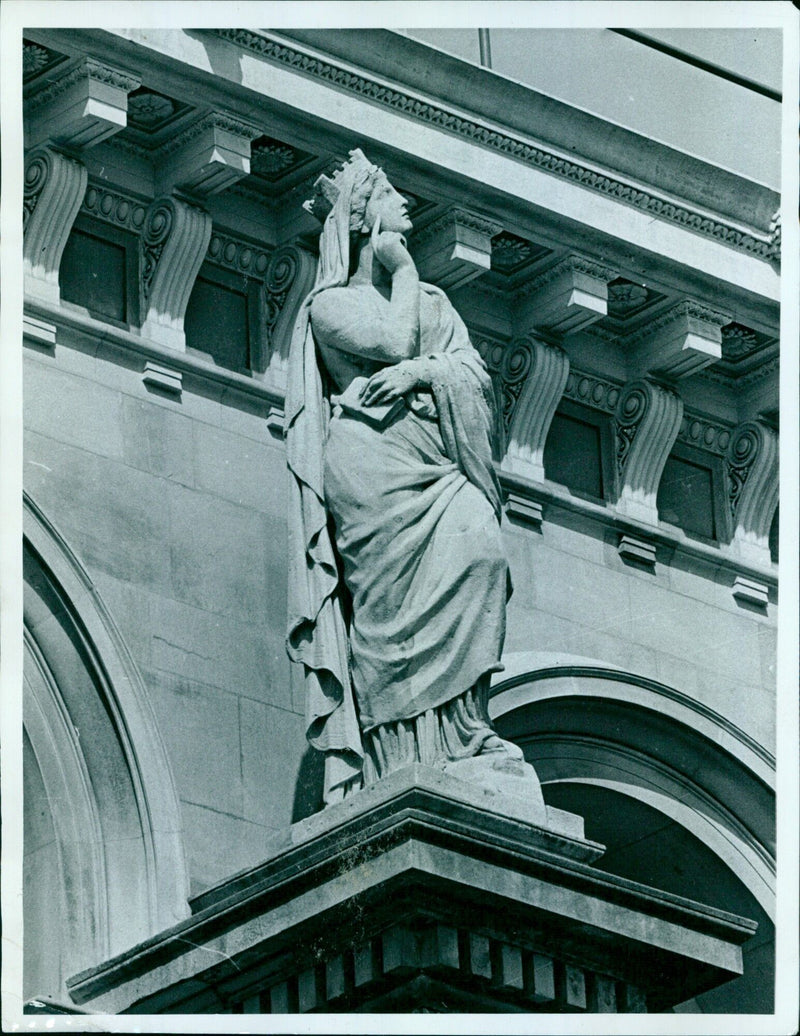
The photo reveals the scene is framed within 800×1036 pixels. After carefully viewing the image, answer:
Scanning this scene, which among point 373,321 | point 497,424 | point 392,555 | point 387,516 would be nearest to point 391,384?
point 373,321

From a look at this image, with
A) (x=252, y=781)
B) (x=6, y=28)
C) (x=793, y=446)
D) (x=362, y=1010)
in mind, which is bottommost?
(x=362, y=1010)

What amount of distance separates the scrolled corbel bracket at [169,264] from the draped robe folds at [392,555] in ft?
4.05

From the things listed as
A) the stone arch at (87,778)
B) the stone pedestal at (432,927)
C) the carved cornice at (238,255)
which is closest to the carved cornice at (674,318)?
the carved cornice at (238,255)

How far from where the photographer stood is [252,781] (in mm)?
14781

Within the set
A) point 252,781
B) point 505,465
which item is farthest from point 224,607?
point 505,465

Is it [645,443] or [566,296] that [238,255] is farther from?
[645,443]

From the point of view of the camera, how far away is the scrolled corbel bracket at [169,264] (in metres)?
15.3

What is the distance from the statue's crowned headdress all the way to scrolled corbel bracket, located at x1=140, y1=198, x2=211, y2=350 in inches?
34.8

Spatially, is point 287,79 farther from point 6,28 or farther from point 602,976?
point 602,976

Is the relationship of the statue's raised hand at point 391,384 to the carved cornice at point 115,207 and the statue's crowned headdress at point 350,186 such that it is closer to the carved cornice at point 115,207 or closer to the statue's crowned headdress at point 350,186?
the statue's crowned headdress at point 350,186

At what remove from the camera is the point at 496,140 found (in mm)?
15977

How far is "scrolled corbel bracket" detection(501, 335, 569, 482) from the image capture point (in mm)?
16344

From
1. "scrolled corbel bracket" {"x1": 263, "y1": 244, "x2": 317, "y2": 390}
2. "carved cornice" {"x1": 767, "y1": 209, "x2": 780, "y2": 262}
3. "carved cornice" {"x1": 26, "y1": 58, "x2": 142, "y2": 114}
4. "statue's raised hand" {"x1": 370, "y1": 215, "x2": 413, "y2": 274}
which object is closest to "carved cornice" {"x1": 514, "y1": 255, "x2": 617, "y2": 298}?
"carved cornice" {"x1": 767, "y1": 209, "x2": 780, "y2": 262}

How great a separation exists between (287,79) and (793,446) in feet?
8.40
